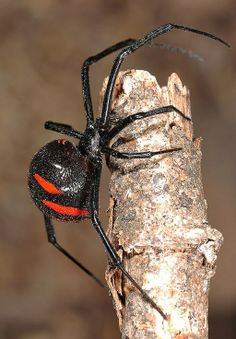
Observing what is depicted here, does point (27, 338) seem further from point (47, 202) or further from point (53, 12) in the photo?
point (53, 12)

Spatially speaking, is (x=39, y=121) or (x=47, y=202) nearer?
(x=47, y=202)

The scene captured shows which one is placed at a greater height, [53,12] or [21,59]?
[53,12]

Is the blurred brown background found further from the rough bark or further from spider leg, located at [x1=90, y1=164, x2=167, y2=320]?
the rough bark

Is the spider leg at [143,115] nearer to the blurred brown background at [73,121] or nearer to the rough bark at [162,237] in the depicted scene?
the rough bark at [162,237]

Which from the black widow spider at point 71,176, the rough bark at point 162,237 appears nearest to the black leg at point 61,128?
the black widow spider at point 71,176

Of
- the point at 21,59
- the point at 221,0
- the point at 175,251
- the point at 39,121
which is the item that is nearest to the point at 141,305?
the point at 175,251
